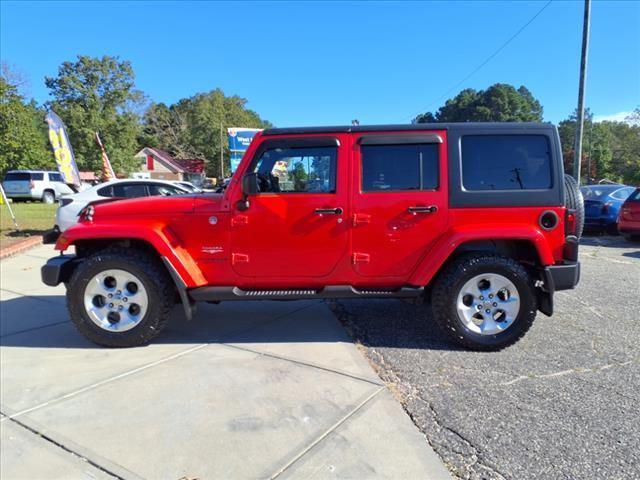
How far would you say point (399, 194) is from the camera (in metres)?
3.66

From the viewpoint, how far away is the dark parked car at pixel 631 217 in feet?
30.0

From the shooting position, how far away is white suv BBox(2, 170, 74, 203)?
2280 cm

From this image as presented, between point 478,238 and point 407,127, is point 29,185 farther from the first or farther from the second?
point 478,238

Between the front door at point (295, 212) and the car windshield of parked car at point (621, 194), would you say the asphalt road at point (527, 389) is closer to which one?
the front door at point (295, 212)

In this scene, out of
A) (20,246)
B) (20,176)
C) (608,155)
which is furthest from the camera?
(608,155)

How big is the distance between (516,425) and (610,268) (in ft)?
18.9

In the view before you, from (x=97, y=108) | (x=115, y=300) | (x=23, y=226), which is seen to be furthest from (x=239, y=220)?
(x=97, y=108)

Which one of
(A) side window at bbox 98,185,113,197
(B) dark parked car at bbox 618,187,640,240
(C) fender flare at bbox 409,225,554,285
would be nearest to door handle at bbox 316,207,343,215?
(C) fender flare at bbox 409,225,554,285

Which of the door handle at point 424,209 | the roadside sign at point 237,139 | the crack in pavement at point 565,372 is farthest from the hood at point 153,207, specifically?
the roadside sign at point 237,139

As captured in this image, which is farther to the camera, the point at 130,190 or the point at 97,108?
the point at 97,108

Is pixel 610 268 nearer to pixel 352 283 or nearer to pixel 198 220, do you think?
pixel 352 283

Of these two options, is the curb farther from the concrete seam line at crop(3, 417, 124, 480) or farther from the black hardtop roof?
the black hardtop roof

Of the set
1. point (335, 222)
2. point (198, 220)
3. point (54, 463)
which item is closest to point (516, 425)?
point (335, 222)

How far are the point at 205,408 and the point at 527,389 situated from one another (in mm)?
2249
